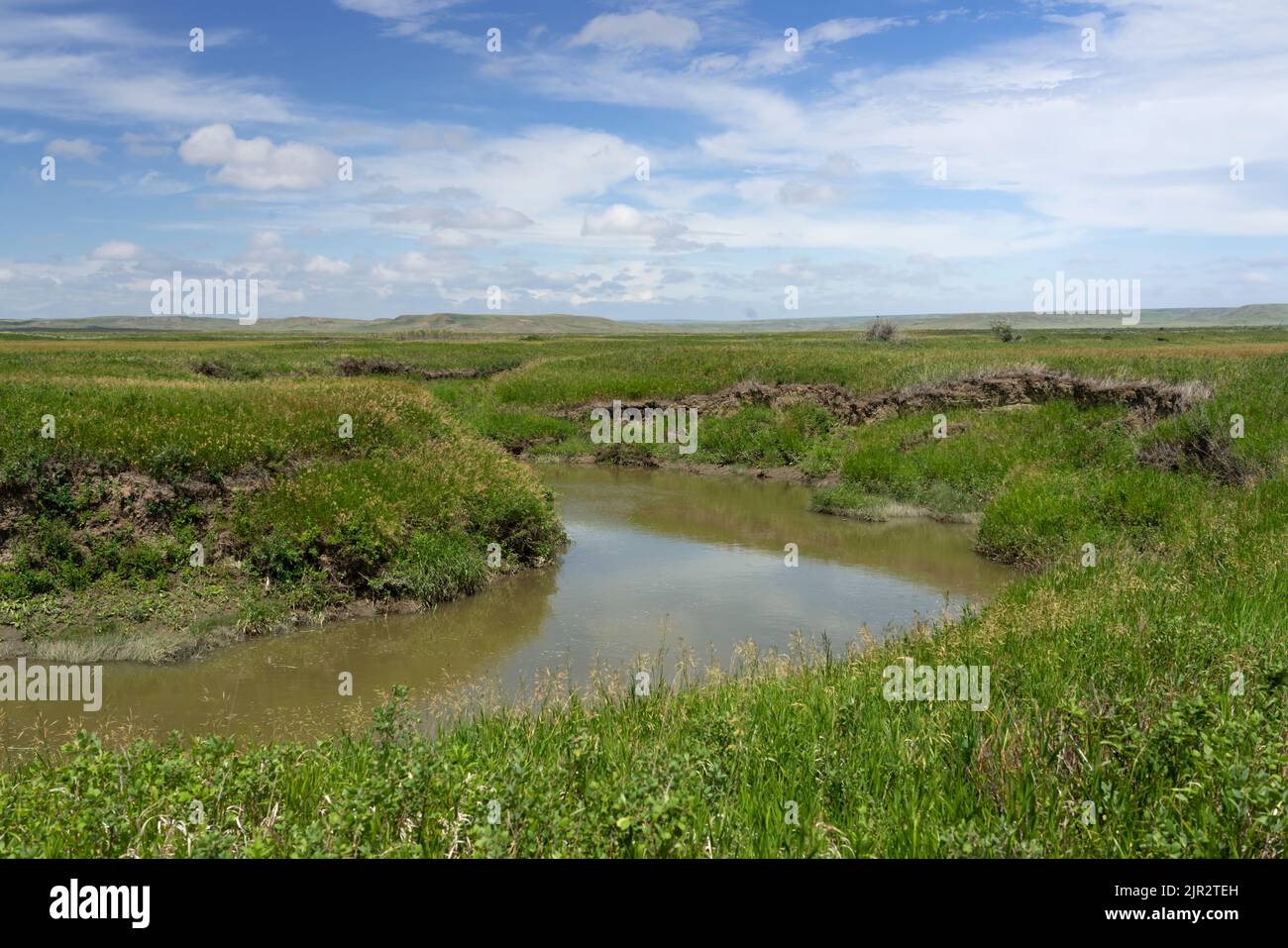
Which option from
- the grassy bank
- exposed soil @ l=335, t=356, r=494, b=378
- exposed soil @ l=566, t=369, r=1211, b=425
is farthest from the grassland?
exposed soil @ l=335, t=356, r=494, b=378

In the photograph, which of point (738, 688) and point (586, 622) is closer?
point (738, 688)

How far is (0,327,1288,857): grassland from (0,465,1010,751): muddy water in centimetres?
111

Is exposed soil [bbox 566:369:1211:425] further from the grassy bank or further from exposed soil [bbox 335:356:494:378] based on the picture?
the grassy bank

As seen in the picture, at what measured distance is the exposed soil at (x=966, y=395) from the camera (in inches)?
844

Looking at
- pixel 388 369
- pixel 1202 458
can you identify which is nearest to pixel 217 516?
pixel 1202 458

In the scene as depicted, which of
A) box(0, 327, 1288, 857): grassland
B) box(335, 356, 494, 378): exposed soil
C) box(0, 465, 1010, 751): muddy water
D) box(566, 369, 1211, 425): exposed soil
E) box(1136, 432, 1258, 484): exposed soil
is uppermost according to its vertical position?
box(335, 356, 494, 378): exposed soil

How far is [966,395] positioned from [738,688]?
70.1ft

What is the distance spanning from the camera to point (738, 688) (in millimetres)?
7484

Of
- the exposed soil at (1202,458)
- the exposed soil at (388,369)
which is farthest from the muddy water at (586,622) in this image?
the exposed soil at (388,369)

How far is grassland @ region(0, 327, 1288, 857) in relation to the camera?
457 centimetres

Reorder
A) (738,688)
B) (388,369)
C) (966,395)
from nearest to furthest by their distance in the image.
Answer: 1. (738,688)
2. (966,395)
3. (388,369)

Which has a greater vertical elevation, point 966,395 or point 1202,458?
point 966,395

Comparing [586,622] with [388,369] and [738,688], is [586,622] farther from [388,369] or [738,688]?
[388,369]

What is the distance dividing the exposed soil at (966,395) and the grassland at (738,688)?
804 mm
